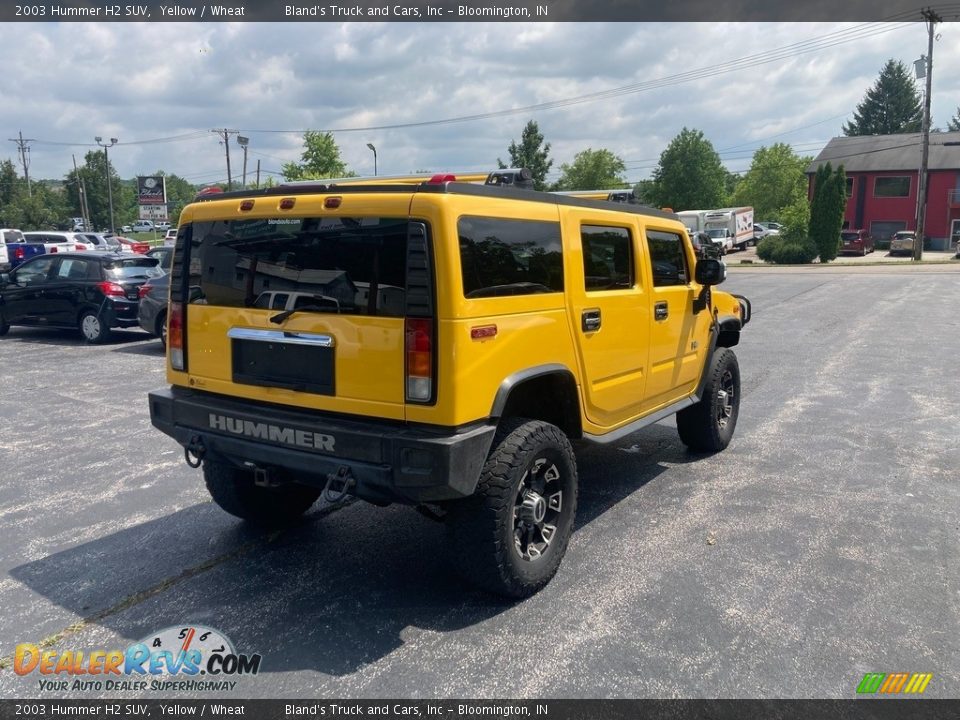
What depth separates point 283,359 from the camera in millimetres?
3703

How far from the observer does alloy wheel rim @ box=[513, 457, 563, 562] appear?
148 inches

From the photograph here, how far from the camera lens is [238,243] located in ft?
12.7

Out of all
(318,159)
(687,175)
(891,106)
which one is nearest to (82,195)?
(318,159)

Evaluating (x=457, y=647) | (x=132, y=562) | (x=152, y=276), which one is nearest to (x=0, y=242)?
(x=152, y=276)

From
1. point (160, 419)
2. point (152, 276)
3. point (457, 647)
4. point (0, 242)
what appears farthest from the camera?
point (0, 242)

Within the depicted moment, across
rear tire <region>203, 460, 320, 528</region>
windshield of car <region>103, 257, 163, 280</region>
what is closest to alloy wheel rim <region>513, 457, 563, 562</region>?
rear tire <region>203, 460, 320, 528</region>

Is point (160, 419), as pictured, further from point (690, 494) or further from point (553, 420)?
point (690, 494)

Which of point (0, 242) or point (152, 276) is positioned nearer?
point (152, 276)

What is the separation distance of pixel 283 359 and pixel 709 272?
3432 mm

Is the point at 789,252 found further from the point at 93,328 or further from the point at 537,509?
the point at 537,509

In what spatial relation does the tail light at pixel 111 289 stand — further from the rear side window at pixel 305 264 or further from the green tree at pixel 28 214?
the green tree at pixel 28 214

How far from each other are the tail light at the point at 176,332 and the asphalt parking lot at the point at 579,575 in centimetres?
117

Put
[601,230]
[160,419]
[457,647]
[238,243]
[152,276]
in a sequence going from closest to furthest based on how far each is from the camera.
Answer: [457,647] → [238,243] → [160,419] → [601,230] → [152,276]

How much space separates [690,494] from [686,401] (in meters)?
0.75
